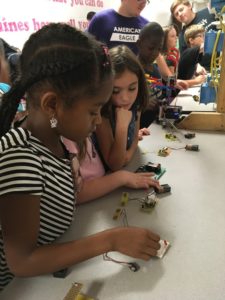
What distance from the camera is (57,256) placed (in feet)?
1.93

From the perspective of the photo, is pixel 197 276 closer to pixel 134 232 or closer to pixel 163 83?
pixel 134 232

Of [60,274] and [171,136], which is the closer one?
[60,274]

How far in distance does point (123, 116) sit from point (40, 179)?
62cm

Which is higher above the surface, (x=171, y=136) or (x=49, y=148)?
(x=49, y=148)

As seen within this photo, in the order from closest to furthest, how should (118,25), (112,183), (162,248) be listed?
1. (162,248)
2. (112,183)
3. (118,25)

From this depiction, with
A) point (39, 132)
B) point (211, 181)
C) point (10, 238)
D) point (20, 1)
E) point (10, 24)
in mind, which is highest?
point (20, 1)

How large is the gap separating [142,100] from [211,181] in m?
0.51

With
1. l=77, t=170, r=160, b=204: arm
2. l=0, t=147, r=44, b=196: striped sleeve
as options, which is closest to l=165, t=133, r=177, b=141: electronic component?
l=77, t=170, r=160, b=204: arm

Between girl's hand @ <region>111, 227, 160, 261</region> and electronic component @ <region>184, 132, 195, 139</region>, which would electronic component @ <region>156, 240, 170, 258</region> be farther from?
electronic component @ <region>184, 132, 195, 139</region>

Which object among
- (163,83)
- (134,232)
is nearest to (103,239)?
(134,232)

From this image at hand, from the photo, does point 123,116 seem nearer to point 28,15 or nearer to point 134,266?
point 134,266

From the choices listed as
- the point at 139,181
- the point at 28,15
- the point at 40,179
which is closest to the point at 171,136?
the point at 139,181

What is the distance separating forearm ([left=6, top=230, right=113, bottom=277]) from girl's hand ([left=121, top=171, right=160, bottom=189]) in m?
0.29

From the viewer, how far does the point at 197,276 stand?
0.58m
